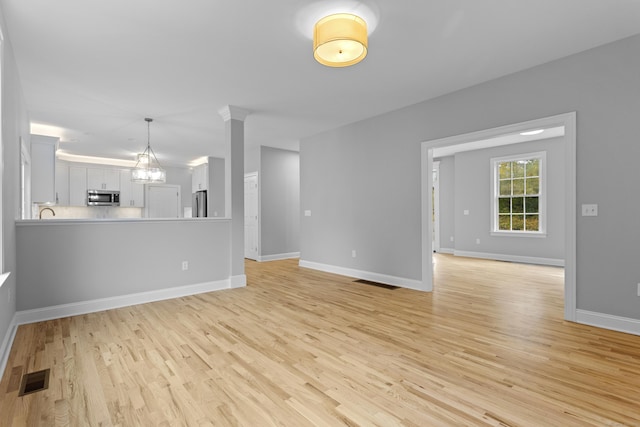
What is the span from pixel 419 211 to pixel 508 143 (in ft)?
13.6

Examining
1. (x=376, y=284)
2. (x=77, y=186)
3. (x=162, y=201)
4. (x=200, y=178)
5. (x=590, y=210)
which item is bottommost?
(x=376, y=284)

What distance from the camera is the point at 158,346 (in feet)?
8.80

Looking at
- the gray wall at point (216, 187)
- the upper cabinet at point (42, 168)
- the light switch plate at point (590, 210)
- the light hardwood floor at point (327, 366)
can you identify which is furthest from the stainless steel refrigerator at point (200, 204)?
the light switch plate at point (590, 210)

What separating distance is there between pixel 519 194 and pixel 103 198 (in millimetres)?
9995

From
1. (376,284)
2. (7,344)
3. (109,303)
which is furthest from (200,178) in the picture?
(7,344)

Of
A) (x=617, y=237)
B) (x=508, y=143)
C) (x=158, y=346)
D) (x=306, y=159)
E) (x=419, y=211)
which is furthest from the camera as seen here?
(x=508, y=143)

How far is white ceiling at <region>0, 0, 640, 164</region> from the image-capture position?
2.47 meters

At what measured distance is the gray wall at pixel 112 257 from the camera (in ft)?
11.2

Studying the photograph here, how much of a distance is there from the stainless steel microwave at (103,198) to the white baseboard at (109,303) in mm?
5525

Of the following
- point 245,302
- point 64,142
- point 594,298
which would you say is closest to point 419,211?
point 594,298

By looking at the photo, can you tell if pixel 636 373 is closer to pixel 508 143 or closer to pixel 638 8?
pixel 638 8

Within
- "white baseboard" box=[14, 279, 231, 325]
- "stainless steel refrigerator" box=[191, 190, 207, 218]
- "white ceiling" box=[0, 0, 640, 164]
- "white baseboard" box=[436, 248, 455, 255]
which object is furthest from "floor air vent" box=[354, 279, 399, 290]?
"stainless steel refrigerator" box=[191, 190, 207, 218]

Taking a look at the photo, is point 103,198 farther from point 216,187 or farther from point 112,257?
point 112,257

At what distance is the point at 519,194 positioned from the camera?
283 inches
